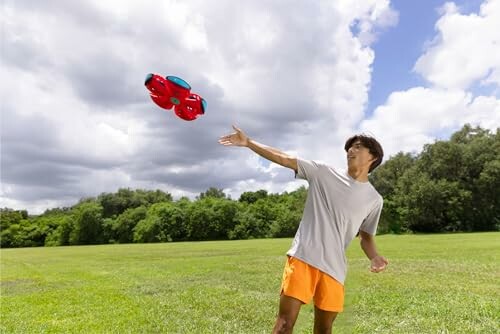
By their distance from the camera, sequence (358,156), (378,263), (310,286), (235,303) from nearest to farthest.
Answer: (310,286)
(358,156)
(378,263)
(235,303)

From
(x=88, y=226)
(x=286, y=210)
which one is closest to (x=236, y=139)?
(x=286, y=210)

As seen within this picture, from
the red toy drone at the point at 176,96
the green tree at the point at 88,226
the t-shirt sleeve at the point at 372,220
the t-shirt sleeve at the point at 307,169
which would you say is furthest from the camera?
the green tree at the point at 88,226

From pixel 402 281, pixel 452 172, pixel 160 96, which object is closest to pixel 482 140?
pixel 452 172

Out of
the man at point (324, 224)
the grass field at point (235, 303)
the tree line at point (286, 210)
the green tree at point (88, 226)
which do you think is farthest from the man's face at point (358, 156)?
the green tree at point (88, 226)

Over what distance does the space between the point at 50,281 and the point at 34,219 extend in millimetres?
82683

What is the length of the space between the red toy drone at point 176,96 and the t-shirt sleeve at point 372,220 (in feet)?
7.52

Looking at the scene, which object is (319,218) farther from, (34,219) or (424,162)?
(34,219)

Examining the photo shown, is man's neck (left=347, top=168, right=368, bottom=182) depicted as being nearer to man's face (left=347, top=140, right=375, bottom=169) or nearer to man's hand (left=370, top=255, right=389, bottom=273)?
man's face (left=347, top=140, right=375, bottom=169)

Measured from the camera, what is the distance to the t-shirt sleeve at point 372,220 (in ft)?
13.8

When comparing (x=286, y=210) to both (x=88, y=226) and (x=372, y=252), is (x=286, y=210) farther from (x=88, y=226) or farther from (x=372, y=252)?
(x=372, y=252)

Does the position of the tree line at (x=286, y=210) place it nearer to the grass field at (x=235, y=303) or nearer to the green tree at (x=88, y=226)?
the green tree at (x=88, y=226)

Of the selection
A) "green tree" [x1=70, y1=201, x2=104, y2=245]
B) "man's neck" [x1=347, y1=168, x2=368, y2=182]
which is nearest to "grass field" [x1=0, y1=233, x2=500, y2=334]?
"man's neck" [x1=347, y1=168, x2=368, y2=182]

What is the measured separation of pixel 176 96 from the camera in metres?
5.20

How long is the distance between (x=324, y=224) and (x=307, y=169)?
0.49m
